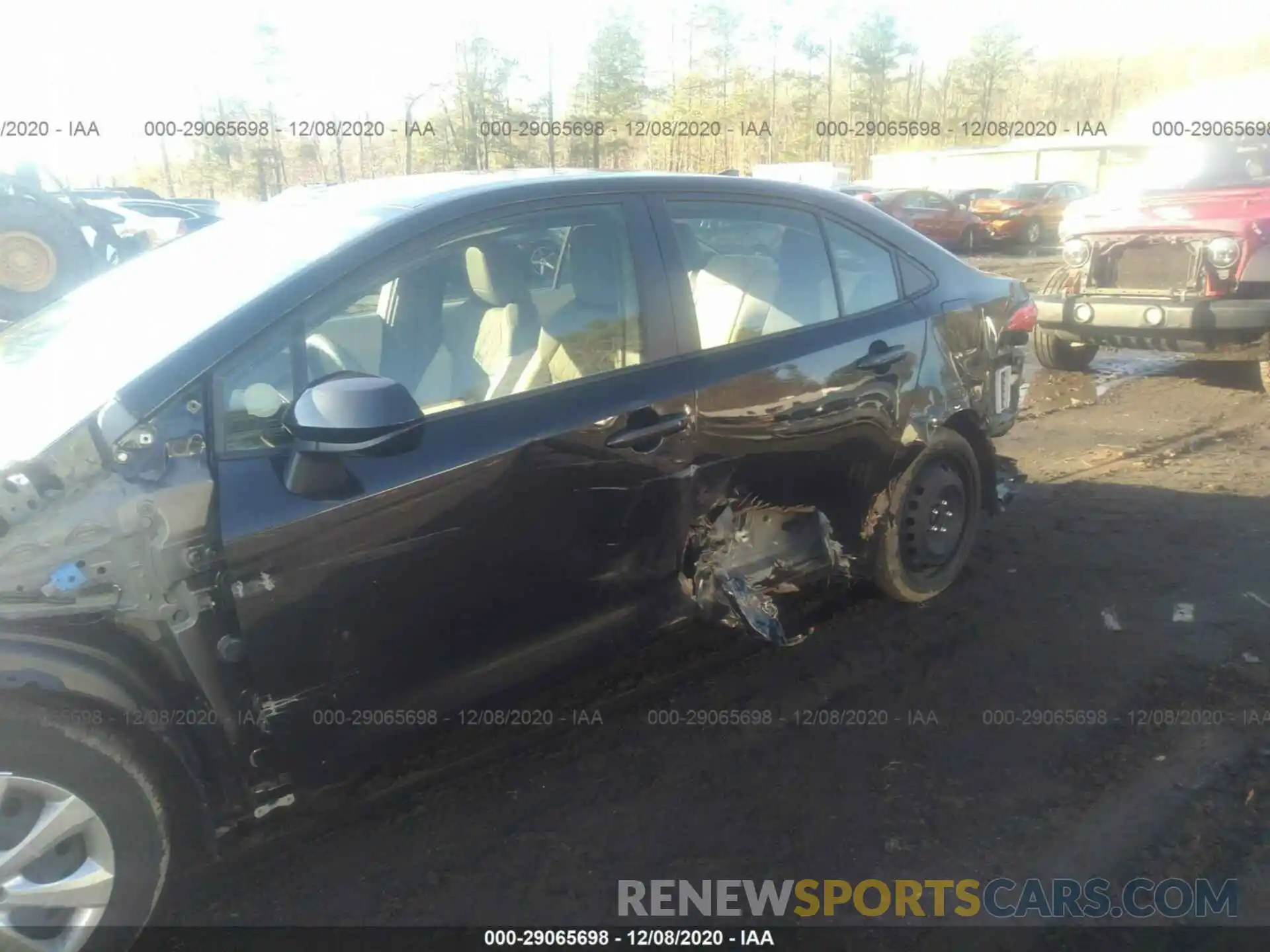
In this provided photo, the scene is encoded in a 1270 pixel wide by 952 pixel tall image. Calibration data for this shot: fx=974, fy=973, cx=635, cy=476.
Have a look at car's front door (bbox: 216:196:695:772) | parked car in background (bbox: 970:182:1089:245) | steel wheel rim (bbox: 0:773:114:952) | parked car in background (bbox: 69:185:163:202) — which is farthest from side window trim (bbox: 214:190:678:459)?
parked car in background (bbox: 970:182:1089:245)

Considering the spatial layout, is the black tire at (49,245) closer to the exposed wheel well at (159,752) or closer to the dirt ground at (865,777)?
the dirt ground at (865,777)

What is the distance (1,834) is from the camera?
202cm

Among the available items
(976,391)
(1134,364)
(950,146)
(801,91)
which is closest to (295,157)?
(801,91)

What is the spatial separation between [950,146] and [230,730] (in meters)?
64.2

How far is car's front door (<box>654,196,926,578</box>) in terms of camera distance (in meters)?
3.12

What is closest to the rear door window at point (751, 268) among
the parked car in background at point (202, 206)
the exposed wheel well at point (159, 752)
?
the exposed wheel well at point (159, 752)

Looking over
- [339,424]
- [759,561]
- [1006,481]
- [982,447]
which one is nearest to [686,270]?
[759,561]

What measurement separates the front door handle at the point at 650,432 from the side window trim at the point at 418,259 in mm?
186

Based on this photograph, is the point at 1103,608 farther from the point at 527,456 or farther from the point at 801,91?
the point at 801,91

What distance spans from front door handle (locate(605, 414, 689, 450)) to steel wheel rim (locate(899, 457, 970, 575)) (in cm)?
135

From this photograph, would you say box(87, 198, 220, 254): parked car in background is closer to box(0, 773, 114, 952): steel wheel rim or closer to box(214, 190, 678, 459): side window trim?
box(214, 190, 678, 459): side window trim

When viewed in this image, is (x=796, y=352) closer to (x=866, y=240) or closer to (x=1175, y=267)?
(x=866, y=240)

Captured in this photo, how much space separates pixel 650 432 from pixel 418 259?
0.82 metres

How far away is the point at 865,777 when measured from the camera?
3.00m
